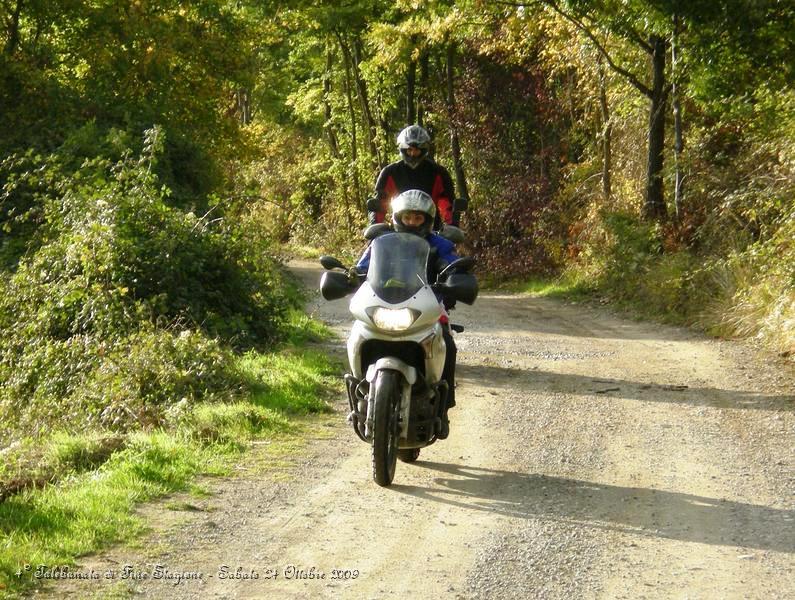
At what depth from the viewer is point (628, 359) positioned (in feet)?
42.5

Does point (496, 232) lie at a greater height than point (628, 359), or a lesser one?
greater

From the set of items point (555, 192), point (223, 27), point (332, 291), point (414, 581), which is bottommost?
point (414, 581)

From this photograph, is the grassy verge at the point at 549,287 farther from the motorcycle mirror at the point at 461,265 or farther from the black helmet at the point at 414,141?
the motorcycle mirror at the point at 461,265

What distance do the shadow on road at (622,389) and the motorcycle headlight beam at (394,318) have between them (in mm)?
4092

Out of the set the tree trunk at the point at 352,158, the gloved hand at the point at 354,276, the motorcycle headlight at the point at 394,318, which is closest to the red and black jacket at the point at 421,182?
the gloved hand at the point at 354,276

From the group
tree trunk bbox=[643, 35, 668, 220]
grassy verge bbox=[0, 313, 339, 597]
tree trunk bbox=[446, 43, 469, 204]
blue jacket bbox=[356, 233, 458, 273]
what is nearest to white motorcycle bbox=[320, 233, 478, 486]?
blue jacket bbox=[356, 233, 458, 273]

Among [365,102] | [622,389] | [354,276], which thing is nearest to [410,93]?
[365,102]

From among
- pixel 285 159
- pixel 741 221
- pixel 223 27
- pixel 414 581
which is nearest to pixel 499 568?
pixel 414 581

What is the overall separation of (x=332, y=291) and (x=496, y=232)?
68.5ft

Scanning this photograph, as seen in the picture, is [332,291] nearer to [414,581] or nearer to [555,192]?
[414,581]

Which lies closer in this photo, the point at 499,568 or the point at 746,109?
the point at 499,568

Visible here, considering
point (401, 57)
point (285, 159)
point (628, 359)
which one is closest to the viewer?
point (628, 359)

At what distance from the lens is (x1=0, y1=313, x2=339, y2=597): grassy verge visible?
19.4 ft

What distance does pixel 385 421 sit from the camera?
6.99m
